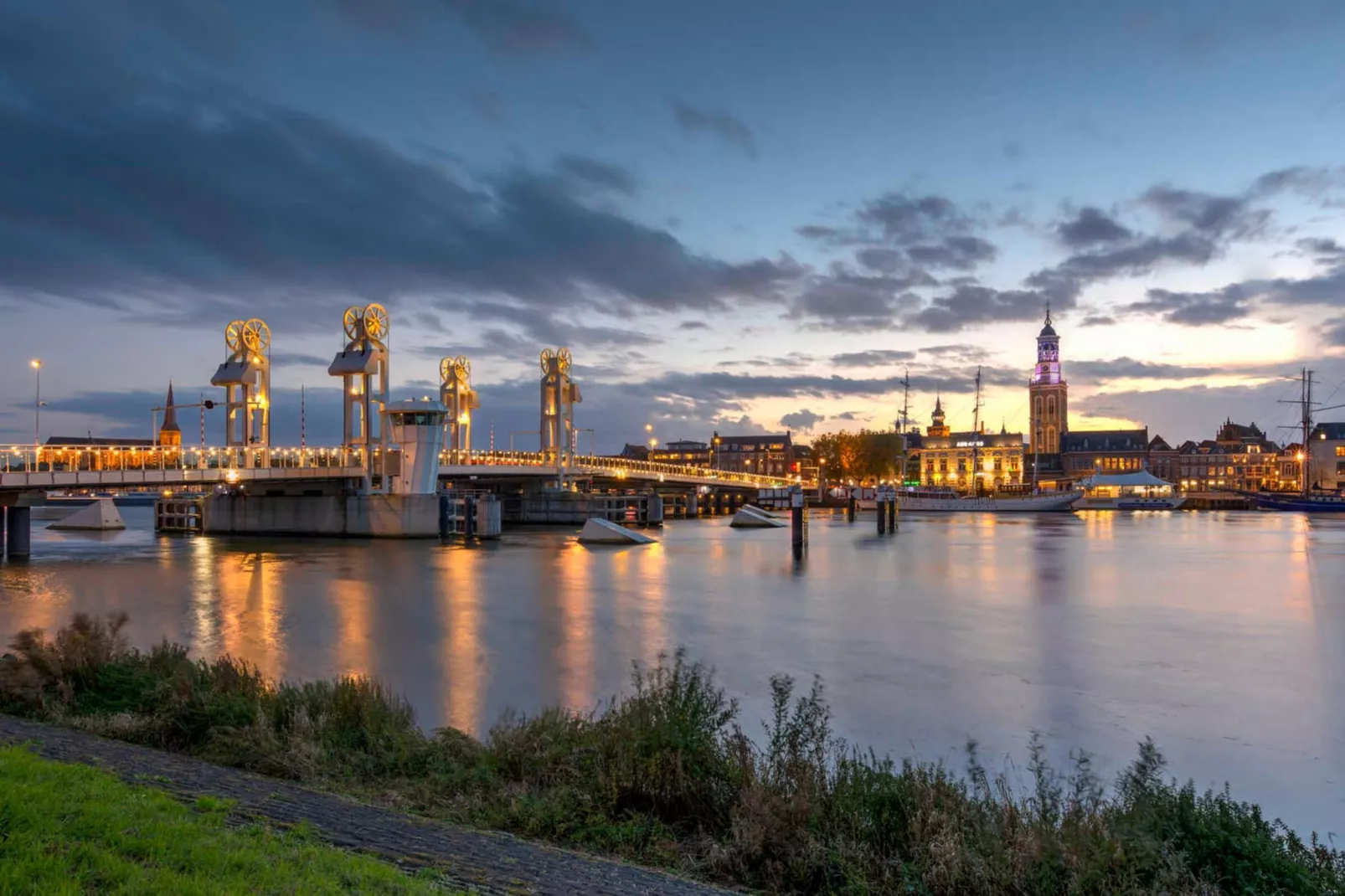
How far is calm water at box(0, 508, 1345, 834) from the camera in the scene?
48.2 feet

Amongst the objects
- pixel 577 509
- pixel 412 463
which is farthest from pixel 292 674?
pixel 577 509

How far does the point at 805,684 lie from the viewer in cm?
1781

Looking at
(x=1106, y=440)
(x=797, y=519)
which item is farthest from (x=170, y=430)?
(x=1106, y=440)

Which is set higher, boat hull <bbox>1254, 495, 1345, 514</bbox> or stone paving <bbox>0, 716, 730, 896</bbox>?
stone paving <bbox>0, 716, 730, 896</bbox>

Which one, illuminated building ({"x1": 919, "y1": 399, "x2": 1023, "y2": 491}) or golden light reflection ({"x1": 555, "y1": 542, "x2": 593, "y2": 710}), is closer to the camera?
golden light reflection ({"x1": 555, "y1": 542, "x2": 593, "y2": 710})

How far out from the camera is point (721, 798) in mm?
8250

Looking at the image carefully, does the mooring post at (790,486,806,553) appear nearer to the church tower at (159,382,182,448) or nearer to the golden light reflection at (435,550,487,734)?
the golden light reflection at (435,550,487,734)

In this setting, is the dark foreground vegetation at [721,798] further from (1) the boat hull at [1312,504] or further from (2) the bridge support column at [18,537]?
(1) the boat hull at [1312,504]

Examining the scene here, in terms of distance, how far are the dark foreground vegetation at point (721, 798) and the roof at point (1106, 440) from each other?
194874 millimetres

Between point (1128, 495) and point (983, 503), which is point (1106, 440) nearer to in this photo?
point (1128, 495)

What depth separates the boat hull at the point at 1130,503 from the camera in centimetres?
12575

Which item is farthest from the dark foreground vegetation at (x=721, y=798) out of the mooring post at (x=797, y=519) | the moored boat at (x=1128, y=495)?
the moored boat at (x=1128, y=495)

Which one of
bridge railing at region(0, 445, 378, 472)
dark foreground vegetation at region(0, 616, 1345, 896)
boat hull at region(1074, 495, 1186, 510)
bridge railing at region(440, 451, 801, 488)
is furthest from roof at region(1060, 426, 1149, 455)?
dark foreground vegetation at region(0, 616, 1345, 896)

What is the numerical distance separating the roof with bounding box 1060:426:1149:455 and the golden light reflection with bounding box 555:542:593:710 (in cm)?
17002
